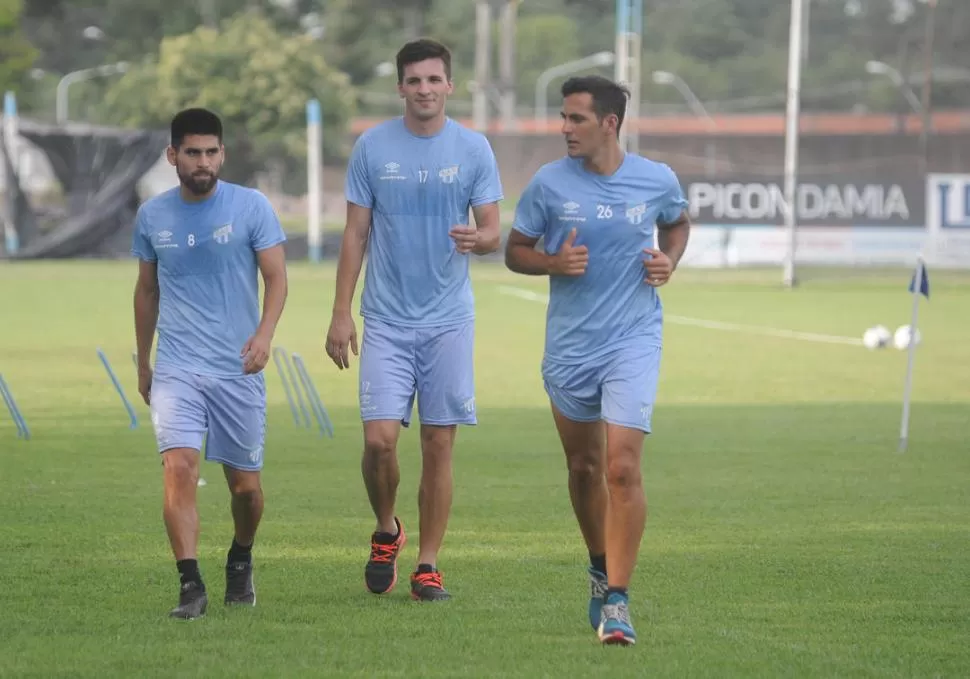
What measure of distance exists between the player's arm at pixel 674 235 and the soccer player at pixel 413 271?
0.81 m

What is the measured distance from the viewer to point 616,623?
7695 millimetres

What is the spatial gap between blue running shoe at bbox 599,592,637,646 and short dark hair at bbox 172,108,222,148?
2601mm

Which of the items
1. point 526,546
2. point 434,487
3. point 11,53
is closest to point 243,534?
point 434,487

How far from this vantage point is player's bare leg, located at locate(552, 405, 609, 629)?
27.8ft

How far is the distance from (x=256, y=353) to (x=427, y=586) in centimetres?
132

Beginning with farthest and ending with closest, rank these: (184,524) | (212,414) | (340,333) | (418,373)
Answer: (418,373), (340,333), (212,414), (184,524)

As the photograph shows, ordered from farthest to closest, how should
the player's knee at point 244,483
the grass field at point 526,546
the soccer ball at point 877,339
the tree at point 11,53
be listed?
the tree at point 11,53
the soccer ball at point 877,339
the player's knee at point 244,483
the grass field at point 526,546

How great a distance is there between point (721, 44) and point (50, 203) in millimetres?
56341

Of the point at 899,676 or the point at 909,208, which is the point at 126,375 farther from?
the point at 909,208

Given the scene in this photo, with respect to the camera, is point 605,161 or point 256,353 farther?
point 256,353

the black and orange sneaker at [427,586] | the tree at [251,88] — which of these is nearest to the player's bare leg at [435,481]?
the black and orange sneaker at [427,586]

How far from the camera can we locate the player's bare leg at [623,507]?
7902 millimetres

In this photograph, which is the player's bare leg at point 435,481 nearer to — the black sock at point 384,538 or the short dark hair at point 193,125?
the black sock at point 384,538

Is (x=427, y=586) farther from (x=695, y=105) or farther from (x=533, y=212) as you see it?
(x=695, y=105)
